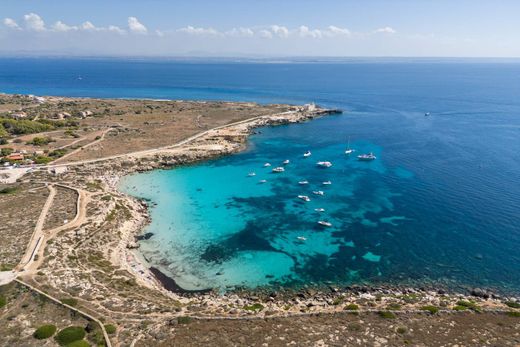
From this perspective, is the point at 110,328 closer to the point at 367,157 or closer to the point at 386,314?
the point at 386,314

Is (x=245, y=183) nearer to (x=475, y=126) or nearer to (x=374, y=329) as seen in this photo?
(x=374, y=329)

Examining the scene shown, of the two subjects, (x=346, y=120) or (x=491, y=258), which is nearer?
(x=491, y=258)

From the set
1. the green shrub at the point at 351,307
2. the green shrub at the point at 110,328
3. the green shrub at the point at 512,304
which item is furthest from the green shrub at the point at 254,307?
the green shrub at the point at 512,304

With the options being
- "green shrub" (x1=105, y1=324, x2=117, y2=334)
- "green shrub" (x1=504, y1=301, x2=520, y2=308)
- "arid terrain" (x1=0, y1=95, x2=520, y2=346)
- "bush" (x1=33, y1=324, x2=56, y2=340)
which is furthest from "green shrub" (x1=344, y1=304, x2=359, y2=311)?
"bush" (x1=33, y1=324, x2=56, y2=340)

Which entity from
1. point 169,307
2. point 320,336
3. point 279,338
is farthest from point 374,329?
point 169,307

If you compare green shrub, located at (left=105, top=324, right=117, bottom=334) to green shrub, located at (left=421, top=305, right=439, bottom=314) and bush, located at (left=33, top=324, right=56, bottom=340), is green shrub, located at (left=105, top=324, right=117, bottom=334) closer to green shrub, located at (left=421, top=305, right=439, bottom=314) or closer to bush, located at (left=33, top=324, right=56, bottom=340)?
bush, located at (left=33, top=324, right=56, bottom=340)
